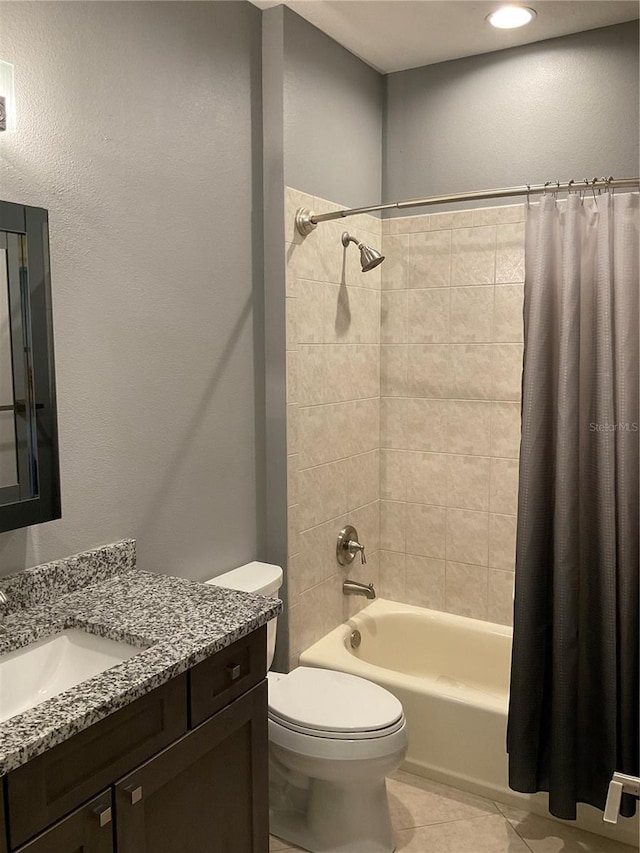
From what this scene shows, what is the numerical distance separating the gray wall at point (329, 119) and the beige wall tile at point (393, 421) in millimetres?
850

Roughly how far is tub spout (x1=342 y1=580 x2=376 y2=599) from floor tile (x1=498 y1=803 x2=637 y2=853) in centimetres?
92

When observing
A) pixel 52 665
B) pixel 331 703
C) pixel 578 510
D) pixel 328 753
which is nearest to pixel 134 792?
pixel 52 665

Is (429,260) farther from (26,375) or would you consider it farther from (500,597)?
(26,375)

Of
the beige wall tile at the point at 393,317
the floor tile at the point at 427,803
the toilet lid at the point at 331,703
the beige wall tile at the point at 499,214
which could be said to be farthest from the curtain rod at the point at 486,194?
the floor tile at the point at 427,803

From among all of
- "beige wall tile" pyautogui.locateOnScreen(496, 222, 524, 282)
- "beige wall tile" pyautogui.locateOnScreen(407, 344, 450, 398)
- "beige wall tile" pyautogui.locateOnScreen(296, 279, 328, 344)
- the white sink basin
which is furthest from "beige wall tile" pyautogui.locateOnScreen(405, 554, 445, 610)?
the white sink basin

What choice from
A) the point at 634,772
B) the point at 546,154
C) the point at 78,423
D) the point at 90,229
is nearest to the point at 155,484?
the point at 78,423

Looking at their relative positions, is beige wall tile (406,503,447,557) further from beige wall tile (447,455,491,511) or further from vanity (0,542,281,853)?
vanity (0,542,281,853)

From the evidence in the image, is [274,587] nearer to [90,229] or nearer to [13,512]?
[13,512]

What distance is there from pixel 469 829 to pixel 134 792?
1.42m

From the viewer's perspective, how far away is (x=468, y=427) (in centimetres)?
306

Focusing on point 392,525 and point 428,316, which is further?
point 392,525

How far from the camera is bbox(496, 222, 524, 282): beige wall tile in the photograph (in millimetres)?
2883

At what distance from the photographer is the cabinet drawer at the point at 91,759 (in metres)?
1.23

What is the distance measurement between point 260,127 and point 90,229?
2.96 feet
